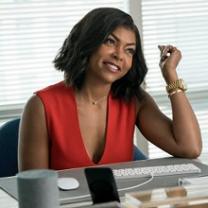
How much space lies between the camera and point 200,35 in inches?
146

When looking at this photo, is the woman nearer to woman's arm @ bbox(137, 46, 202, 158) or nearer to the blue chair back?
woman's arm @ bbox(137, 46, 202, 158)

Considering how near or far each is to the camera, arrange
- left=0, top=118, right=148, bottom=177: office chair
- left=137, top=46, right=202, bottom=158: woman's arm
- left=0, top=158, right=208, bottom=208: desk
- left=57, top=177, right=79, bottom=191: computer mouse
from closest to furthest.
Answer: left=0, top=158, right=208, bottom=208: desk
left=57, top=177, right=79, bottom=191: computer mouse
left=137, top=46, right=202, bottom=158: woman's arm
left=0, top=118, right=148, bottom=177: office chair

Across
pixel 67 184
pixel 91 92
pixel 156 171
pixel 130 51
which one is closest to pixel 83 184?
pixel 67 184

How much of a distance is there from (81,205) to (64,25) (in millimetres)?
1997

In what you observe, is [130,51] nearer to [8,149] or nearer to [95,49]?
[95,49]

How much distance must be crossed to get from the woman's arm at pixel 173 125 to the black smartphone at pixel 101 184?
2.87ft

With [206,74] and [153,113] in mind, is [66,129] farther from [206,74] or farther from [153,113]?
[206,74]

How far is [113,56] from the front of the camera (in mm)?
2285

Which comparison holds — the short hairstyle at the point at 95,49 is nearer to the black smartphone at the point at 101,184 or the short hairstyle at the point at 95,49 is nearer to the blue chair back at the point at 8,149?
the blue chair back at the point at 8,149

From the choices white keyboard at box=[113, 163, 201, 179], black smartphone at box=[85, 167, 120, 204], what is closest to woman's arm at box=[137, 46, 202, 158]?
white keyboard at box=[113, 163, 201, 179]

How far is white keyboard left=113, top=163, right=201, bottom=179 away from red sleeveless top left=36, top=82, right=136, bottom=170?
279mm

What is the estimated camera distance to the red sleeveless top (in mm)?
2273

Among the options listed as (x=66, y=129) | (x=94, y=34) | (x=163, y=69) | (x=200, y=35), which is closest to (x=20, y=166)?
(x=66, y=129)

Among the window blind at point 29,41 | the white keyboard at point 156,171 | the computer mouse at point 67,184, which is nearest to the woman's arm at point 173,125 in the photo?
the white keyboard at point 156,171
